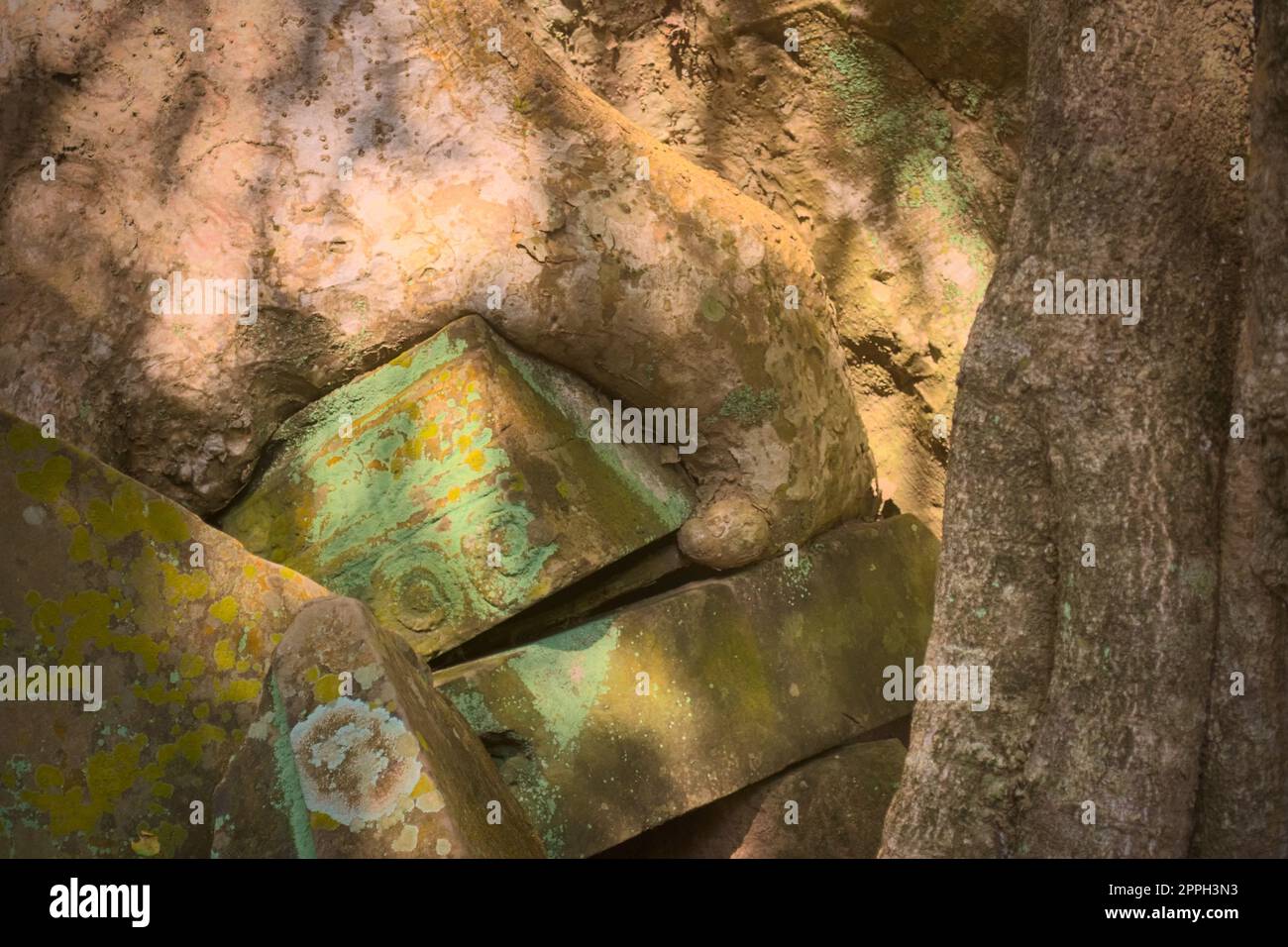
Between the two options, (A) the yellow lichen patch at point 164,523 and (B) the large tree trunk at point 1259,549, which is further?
(A) the yellow lichen patch at point 164,523

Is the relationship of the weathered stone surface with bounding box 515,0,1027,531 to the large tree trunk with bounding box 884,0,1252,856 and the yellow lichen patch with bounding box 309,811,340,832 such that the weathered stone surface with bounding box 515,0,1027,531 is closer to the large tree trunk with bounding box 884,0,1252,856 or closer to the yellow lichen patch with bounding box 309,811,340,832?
the large tree trunk with bounding box 884,0,1252,856

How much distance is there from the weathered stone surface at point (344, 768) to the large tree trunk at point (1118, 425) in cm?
102

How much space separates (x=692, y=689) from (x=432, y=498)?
31.4 inches

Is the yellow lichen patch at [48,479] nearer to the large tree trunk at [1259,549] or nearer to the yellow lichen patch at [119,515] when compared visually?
the yellow lichen patch at [119,515]

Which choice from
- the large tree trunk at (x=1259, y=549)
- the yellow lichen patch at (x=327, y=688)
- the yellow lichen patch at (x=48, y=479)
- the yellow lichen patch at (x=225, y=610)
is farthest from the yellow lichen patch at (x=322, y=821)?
the large tree trunk at (x=1259, y=549)


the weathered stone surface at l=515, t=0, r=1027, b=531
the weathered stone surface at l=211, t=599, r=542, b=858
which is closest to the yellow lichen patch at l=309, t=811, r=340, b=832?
the weathered stone surface at l=211, t=599, r=542, b=858

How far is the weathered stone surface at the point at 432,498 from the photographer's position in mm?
3453

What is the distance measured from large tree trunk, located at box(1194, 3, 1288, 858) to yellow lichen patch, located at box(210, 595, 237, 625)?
1.87 metres

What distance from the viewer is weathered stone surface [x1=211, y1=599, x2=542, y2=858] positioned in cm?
248

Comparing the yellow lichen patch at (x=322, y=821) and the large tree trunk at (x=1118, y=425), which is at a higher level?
the large tree trunk at (x=1118, y=425)

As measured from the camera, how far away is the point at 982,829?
9.28 feet

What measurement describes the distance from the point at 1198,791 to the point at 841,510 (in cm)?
164
